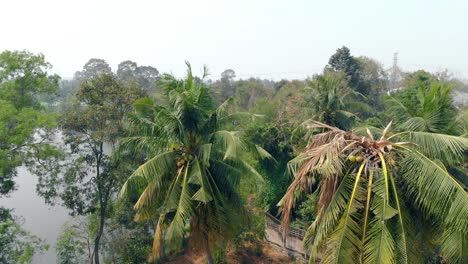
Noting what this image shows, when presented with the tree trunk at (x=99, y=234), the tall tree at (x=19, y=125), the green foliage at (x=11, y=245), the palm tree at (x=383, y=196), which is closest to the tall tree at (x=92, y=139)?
the tree trunk at (x=99, y=234)

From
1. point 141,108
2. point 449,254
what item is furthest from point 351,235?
point 141,108

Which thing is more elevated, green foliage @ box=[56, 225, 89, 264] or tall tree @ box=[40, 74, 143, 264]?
tall tree @ box=[40, 74, 143, 264]

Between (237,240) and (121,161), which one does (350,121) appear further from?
(121,161)

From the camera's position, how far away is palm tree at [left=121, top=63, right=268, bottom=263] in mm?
7672

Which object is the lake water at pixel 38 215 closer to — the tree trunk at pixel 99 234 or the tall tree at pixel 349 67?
the tree trunk at pixel 99 234

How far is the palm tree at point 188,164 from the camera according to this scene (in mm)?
7672

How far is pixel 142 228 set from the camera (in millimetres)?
14383

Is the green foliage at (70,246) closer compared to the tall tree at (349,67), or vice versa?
the green foliage at (70,246)

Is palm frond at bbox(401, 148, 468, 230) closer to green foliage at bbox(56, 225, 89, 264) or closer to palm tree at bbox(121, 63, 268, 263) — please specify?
palm tree at bbox(121, 63, 268, 263)

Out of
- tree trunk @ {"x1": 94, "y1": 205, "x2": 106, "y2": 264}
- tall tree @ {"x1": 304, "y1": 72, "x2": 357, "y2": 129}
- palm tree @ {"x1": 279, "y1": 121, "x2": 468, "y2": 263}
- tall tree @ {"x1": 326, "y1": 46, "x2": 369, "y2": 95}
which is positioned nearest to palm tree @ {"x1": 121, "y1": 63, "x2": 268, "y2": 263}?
palm tree @ {"x1": 279, "y1": 121, "x2": 468, "y2": 263}

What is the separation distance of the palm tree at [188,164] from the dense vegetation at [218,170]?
0.09ft

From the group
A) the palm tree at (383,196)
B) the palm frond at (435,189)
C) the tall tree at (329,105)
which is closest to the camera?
the palm frond at (435,189)

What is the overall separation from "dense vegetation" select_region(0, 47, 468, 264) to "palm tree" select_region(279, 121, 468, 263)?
0.6 inches

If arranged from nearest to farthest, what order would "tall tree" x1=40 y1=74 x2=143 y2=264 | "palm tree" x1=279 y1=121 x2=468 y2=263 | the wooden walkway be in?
1. "palm tree" x1=279 y1=121 x2=468 y2=263
2. "tall tree" x1=40 y1=74 x2=143 y2=264
3. the wooden walkway
